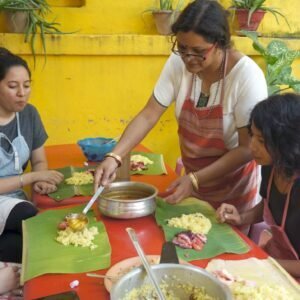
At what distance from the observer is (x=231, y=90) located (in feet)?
6.31

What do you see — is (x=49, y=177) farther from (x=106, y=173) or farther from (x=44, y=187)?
(x=106, y=173)

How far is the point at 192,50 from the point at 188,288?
1.02 metres

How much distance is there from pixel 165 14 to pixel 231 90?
1.65 metres

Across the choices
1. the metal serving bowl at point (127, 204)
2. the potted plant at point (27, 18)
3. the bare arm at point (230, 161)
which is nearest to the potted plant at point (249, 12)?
the potted plant at point (27, 18)

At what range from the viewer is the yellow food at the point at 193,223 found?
1565mm

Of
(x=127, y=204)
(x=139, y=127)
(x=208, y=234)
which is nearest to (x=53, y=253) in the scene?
(x=127, y=204)

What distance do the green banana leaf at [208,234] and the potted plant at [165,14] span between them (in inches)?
75.7

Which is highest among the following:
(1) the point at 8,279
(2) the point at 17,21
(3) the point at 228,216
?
(2) the point at 17,21

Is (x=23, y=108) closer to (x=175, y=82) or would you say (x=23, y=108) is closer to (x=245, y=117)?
(x=175, y=82)

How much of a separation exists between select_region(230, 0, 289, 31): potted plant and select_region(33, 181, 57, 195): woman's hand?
233 centimetres

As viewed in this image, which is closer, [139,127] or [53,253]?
[53,253]

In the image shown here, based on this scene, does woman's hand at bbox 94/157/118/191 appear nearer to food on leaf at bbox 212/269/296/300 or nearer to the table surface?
the table surface

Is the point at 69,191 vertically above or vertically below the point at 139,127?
below

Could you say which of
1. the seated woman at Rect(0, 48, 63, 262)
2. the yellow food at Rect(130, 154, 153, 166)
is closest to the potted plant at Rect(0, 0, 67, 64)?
the seated woman at Rect(0, 48, 63, 262)
